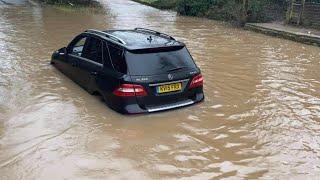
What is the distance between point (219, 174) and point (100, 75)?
3112mm

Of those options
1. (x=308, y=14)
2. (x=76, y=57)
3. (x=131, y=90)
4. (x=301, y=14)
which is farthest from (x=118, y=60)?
(x=308, y=14)

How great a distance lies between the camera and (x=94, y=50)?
7.52 metres

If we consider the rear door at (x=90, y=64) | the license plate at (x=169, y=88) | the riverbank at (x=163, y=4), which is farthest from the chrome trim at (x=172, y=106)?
the riverbank at (x=163, y=4)

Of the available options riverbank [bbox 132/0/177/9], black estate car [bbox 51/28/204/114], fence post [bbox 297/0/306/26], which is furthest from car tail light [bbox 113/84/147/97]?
riverbank [bbox 132/0/177/9]

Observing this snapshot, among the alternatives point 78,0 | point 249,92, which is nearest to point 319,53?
point 249,92

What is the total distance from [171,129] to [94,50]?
2.40 meters

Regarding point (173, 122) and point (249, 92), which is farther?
point (249, 92)

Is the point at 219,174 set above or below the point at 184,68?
below

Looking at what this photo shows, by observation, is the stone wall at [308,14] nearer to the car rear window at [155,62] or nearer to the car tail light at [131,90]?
the car rear window at [155,62]

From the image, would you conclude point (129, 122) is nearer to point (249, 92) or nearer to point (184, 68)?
point (184, 68)

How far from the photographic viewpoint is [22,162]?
5.09m

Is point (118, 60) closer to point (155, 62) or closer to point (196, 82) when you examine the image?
point (155, 62)

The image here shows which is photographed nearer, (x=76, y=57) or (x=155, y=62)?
(x=155, y=62)

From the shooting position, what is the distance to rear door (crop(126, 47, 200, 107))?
21.2 feet
